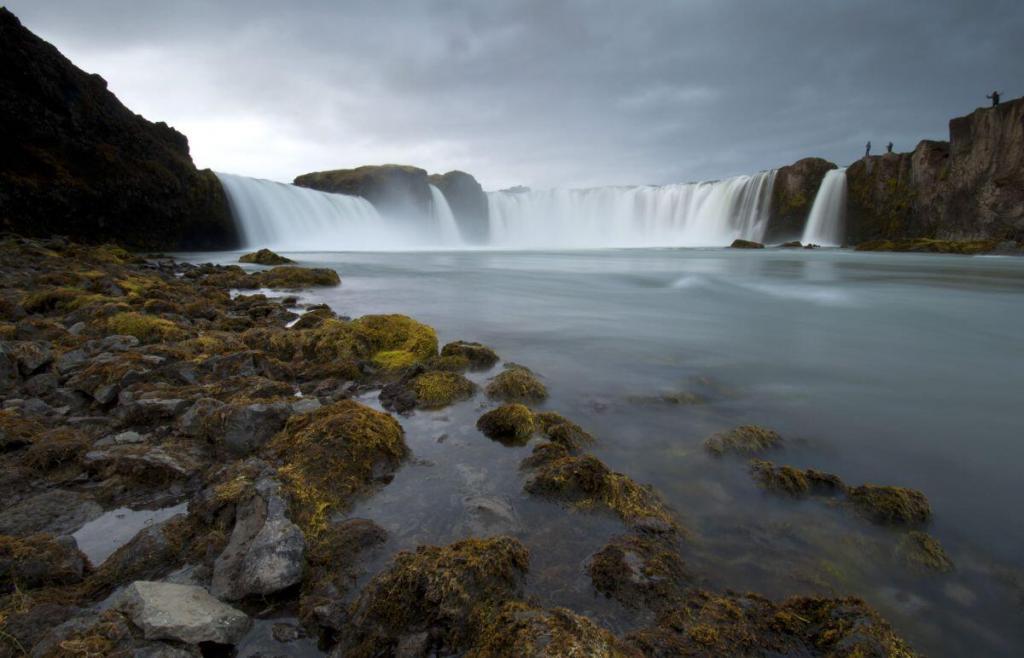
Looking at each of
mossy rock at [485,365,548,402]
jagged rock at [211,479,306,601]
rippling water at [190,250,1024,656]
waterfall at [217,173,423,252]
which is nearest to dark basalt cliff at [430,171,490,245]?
waterfall at [217,173,423,252]

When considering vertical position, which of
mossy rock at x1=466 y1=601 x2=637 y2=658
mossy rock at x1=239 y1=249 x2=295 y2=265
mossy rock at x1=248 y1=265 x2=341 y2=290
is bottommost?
mossy rock at x1=466 y1=601 x2=637 y2=658

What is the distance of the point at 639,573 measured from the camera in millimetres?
2736

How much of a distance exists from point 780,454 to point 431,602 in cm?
366

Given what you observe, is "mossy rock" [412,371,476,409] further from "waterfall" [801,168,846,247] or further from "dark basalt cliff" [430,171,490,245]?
"dark basalt cliff" [430,171,490,245]

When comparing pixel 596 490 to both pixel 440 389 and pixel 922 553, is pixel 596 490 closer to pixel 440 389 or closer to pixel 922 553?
pixel 922 553

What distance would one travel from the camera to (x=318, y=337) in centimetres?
693

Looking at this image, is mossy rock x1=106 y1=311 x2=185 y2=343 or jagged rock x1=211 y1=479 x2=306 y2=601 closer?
jagged rock x1=211 y1=479 x2=306 y2=601

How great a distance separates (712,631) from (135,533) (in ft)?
11.3

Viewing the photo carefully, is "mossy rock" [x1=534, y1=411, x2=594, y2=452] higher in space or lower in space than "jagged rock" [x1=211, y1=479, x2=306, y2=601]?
lower

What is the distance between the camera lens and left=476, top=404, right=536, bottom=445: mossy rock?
15.1 ft

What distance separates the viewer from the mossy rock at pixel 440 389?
542cm

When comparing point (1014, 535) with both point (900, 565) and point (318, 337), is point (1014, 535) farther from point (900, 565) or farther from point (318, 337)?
point (318, 337)

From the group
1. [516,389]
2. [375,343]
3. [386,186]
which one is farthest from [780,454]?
[386,186]

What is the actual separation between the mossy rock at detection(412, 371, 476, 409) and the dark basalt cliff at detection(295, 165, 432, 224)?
59963 mm
